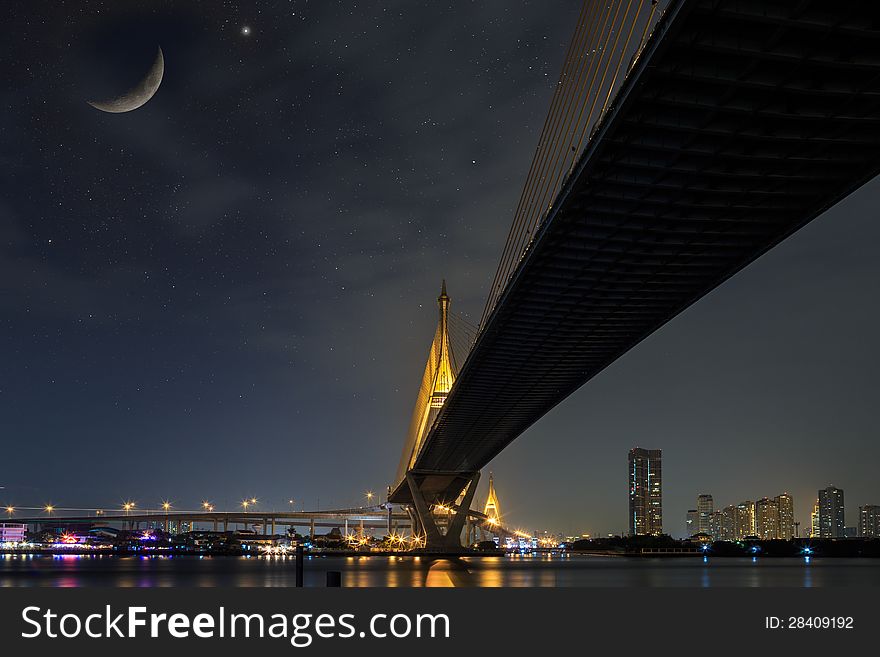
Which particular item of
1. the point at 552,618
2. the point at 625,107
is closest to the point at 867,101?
the point at 625,107

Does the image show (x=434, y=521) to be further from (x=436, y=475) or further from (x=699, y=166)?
(x=699, y=166)

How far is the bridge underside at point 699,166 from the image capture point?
19562 millimetres

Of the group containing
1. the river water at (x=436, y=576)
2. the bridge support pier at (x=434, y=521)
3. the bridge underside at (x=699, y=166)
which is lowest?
the river water at (x=436, y=576)

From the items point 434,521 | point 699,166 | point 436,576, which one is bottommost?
point 436,576

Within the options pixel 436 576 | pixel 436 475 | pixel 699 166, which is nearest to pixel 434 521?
pixel 436 475

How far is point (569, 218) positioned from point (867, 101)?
8740mm

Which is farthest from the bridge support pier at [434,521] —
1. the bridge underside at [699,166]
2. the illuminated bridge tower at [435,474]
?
the bridge underside at [699,166]

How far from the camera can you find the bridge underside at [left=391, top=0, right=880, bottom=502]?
64.2ft

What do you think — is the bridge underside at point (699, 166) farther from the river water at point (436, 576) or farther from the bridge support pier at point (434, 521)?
the bridge support pier at point (434, 521)

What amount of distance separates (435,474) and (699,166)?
220ft

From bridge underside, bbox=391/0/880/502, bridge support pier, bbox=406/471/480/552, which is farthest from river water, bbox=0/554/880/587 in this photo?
bridge underside, bbox=391/0/880/502

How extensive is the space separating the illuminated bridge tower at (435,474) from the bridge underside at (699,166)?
44.0m

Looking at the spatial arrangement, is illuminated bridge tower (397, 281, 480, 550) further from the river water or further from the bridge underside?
the bridge underside

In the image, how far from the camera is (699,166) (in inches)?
1019
